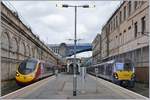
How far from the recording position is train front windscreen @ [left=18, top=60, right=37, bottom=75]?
1593 inches

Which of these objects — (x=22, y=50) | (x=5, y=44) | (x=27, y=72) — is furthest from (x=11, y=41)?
(x=22, y=50)

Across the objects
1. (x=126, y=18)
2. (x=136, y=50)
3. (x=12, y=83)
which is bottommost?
(x=12, y=83)

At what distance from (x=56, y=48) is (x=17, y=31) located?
95.5 metres

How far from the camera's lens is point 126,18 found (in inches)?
2291

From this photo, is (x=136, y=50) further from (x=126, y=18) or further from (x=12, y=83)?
(x=12, y=83)

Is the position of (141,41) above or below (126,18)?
below

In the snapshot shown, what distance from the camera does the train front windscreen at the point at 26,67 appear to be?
4047 cm

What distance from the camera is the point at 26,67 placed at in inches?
1609

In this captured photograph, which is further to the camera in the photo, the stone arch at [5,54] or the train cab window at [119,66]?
the train cab window at [119,66]

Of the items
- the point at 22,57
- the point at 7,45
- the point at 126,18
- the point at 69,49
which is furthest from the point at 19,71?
the point at 69,49

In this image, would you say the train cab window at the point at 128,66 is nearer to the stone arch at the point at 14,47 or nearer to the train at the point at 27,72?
the train at the point at 27,72

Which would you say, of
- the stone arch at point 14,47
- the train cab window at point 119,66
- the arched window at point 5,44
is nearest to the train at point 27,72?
the arched window at point 5,44

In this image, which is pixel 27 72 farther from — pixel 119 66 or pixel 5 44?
pixel 119 66

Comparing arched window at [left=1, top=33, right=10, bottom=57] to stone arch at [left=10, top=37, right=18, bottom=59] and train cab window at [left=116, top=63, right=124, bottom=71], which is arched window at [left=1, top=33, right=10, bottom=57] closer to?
stone arch at [left=10, top=37, right=18, bottom=59]
